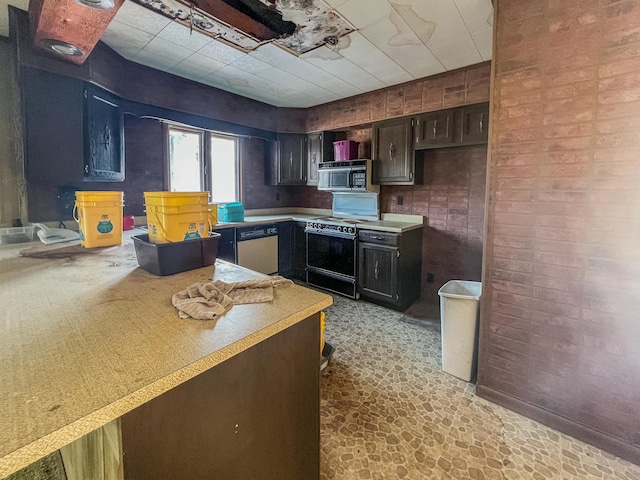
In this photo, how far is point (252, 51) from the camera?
2809 millimetres

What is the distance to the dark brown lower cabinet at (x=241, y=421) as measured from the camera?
712mm

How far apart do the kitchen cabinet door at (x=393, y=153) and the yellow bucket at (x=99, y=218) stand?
284 centimetres

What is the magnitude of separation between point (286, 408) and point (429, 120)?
3.28 m

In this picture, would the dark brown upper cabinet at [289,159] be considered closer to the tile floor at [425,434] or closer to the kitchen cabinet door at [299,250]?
the kitchen cabinet door at [299,250]

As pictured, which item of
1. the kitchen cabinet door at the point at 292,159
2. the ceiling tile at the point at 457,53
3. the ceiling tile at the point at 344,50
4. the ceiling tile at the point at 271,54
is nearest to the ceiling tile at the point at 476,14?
the ceiling tile at the point at 344,50

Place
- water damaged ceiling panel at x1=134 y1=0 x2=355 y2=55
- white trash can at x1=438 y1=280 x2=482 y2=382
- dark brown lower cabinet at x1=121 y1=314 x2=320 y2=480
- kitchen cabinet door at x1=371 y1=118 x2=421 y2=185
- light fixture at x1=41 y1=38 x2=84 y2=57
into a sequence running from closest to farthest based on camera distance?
dark brown lower cabinet at x1=121 y1=314 x2=320 y2=480, water damaged ceiling panel at x1=134 y1=0 x2=355 y2=55, light fixture at x1=41 y1=38 x2=84 y2=57, white trash can at x1=438 y1=280 x2=482 y2=382, kitchen cabinet door at x1=371 y1=118 x2=421 y2=185

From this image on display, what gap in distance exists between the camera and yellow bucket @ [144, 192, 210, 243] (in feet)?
4.48

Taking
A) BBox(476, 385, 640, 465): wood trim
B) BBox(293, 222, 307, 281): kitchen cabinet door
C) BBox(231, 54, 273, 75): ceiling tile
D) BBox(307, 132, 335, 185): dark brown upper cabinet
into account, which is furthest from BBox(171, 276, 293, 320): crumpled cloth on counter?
BBox(307, 132, 335, 185): dark brown upper cabinet

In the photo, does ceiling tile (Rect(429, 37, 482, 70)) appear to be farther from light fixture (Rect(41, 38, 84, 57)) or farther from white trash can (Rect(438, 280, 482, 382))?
light fixture (Rect(41, 38, 84, 57))

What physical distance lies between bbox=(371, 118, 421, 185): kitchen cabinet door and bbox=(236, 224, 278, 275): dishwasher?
159cm

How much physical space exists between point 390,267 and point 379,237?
363 mm

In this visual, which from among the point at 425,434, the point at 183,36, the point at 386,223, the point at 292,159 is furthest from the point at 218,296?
the point at 292,159

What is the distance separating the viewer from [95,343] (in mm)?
792

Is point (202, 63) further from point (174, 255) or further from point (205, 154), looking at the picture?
point (174, 255)
